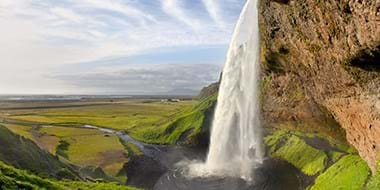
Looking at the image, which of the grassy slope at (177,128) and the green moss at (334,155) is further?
the grassy slope at (177,128)

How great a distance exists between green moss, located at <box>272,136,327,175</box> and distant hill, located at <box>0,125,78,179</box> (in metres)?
33.2

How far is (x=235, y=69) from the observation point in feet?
207

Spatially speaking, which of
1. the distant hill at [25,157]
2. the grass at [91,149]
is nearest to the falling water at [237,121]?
the grass at [91,149]

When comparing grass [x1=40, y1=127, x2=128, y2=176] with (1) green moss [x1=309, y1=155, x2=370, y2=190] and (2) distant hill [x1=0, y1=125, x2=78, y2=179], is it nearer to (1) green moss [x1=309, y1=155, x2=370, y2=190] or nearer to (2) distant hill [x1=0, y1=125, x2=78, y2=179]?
(2) distant hill [x1=0, y1=125, x2=78, y2=179]

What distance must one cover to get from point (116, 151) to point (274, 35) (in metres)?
50.9

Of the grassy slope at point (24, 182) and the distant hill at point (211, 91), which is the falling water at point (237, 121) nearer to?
the grassy slope at point (24, 182)

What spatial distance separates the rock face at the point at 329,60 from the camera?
23250mm

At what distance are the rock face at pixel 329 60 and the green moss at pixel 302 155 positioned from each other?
1745 centimetres

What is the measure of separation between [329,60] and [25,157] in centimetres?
2733

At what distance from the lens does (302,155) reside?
64625 mm

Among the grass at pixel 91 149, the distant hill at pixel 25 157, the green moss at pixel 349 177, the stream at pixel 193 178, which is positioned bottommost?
the stream at pixel 193 178

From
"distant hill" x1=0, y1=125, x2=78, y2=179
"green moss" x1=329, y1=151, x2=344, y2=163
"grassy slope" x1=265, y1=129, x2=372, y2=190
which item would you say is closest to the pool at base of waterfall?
"grassy slope" x1=265, y1=129, x2=372, y2=190

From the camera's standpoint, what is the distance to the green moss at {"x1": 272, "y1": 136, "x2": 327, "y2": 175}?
58.6 metres

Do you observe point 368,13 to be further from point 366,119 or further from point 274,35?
point 274,35
